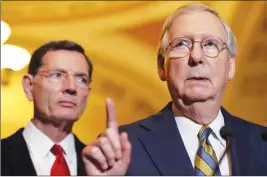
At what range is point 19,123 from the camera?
218 cm

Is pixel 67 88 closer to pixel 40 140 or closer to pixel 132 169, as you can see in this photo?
pixel 40 140

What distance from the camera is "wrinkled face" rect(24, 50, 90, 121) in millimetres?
1356

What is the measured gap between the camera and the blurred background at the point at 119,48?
220 cm

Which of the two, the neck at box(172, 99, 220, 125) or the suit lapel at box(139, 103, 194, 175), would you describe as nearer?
the suit lapel at box(139, 103, 194, 175)

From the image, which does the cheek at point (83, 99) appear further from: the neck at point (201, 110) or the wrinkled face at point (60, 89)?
the neck at point (201, 110)

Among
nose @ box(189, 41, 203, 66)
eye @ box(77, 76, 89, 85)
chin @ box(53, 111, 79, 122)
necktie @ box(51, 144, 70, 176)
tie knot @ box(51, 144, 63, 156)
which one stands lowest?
necktie @ box(51, 144, 70, 176)

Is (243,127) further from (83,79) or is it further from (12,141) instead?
(12,141)

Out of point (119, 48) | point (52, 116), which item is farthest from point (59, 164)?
point (119, 48)

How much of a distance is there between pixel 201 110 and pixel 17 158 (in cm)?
49

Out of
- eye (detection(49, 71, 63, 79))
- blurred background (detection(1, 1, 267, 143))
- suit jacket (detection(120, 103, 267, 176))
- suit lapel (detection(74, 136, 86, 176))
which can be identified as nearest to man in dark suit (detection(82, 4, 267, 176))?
suit jacket (detection(120, 103, 267, 176))

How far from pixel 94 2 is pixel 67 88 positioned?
3.70ft

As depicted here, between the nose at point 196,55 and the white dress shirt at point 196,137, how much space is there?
162mm

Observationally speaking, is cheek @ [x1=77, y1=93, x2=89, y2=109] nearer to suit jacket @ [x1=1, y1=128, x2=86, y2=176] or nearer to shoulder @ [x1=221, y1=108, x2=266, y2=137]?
suit jacket @ [x1=1, y1=128, x2=86, y2=176]

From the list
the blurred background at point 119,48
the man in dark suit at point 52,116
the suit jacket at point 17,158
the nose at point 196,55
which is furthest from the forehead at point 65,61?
the blurred background at point 119,48
